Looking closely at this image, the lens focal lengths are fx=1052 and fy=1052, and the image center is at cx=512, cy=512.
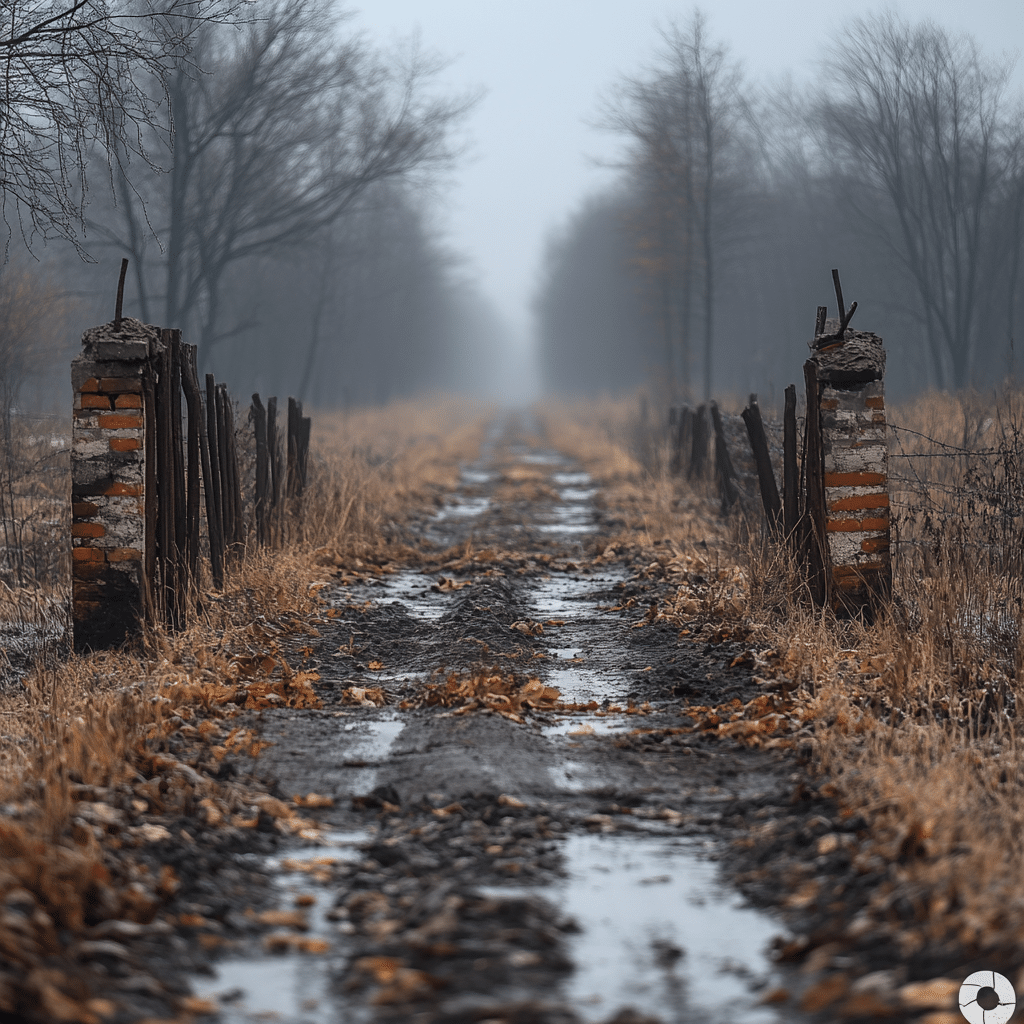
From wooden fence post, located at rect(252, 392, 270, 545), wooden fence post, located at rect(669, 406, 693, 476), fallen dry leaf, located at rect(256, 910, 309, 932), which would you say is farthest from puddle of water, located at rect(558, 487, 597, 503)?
fallen dry leaf, located at rect(256, 910, 309, 932)

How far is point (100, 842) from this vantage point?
3475 mm

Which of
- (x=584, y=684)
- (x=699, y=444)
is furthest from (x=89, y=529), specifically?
(x=699, y=444)

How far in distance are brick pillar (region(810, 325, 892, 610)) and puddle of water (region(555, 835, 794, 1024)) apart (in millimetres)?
3169

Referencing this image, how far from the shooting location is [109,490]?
6406 millimetres

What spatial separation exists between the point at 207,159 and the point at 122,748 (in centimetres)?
1732

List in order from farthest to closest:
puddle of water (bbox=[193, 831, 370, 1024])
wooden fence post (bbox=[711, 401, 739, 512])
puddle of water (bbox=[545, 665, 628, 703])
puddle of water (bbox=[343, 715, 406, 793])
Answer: wooden fence post (bbox=[711, 401, 739, 512]) < puddle of water (bbox=[545, 665, 628, 703]) < puddle of water (bbox=[343, 715, 406, 793]) < puddle of water (bbox=[193, 831, 370, 1024])

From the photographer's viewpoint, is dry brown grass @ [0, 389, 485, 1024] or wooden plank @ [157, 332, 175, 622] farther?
wooden plank @ [157, 332, 175, 622]

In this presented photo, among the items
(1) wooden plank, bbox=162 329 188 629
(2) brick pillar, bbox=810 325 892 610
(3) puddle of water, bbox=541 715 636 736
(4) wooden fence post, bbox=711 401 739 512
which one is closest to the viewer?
(3) puddle of water, bbox=541 715 636 736

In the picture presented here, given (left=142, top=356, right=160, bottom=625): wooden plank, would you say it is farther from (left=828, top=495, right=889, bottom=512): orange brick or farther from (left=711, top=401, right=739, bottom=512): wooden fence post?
(left=711, top=401, right=739, bottom=512): wooden fence post

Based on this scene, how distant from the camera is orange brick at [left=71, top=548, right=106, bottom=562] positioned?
21.1 feet

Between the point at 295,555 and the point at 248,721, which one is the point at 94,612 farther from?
the point at 295,555

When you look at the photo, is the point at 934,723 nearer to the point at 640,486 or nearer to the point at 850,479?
the point at 850,479

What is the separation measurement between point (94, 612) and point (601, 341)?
4482 cm

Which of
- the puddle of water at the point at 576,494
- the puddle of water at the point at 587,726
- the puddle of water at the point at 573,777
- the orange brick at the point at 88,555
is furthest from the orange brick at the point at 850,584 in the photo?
the puddle of water at the point at 576,494
